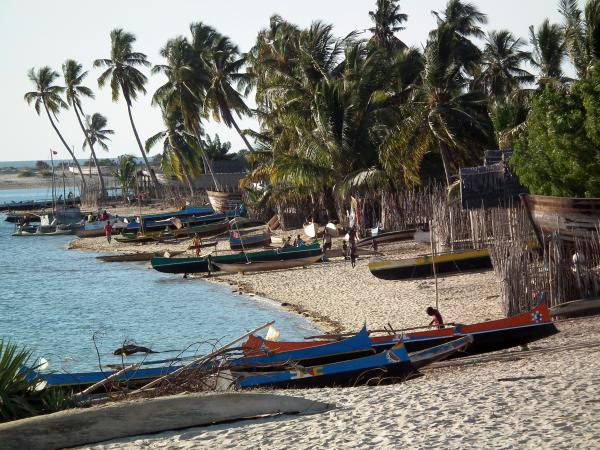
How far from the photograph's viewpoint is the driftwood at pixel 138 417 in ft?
28.7

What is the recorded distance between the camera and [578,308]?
52.1 feet

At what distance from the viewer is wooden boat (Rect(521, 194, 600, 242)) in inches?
679

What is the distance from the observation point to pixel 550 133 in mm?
20719

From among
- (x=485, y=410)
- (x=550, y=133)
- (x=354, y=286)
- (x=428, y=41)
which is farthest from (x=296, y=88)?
(x=485, y=410)

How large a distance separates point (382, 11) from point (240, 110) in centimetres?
1132

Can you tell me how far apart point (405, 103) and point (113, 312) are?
1443cm

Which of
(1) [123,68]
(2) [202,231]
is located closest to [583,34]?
(2) [202,231]

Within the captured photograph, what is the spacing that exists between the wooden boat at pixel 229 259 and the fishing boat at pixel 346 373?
16481mm

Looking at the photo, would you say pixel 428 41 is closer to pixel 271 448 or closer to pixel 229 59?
pixel 229 59

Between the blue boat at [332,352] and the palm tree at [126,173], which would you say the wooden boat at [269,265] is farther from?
the palm tree at [126,173]

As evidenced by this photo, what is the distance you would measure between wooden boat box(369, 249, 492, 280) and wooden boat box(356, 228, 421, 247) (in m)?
6.66

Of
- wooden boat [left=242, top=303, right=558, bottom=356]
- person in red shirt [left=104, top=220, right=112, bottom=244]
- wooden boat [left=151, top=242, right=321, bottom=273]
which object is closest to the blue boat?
wooden boat [left=242, top=303, right=558, bottom=356]

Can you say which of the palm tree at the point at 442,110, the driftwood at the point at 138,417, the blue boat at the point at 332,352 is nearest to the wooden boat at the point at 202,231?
the palm tree at the point at 442,110

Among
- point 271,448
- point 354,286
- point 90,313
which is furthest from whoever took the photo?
point 90,313
